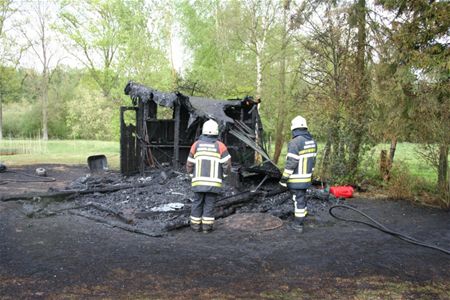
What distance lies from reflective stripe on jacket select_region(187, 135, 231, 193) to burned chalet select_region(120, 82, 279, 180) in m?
3.72

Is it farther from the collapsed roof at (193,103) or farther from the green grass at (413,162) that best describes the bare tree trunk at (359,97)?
the collapsed roof at (193,103)

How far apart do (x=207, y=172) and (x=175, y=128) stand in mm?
5509

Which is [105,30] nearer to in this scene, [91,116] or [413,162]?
[91,116]

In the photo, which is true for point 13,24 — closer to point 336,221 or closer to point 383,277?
point 336,221

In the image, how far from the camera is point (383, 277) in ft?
16.0

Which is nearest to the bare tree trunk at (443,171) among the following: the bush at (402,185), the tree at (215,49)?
the bush at (402,185)

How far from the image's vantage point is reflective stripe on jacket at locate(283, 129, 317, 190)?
7.10 m

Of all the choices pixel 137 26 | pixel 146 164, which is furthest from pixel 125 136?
pixel 137 26

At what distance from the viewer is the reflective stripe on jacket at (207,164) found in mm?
6879

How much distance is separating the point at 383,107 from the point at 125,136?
8298mm

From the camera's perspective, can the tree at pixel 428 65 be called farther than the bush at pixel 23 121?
No

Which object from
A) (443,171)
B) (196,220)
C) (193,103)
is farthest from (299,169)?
(193,103)

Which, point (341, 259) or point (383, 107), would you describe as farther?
point (383, 107)

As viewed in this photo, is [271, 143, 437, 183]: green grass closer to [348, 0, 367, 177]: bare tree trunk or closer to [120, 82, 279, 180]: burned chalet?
[348, 0, 367, 177]: bare tree trunk
